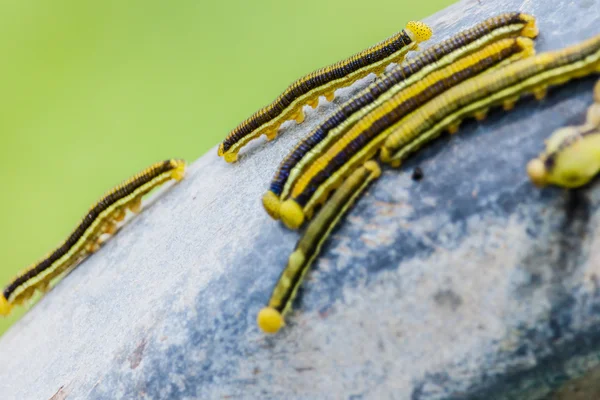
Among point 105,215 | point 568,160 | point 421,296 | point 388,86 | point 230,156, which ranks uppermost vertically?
point 105,215

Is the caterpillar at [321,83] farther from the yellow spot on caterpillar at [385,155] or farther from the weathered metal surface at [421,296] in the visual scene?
the yellow spot on caterpillar at [385,155]

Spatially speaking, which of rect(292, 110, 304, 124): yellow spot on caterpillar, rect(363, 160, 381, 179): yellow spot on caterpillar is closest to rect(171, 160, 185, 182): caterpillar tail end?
rect(292, 110, 304, 124): yellow spot on caterpillar

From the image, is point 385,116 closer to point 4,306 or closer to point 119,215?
point 119,215

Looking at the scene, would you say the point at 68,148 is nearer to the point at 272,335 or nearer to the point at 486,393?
the point at 272,335

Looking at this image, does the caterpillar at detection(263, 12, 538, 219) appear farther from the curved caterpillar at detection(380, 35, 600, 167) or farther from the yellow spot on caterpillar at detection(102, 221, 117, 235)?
the yellow spot on caterpillar at detection(102, 221, 117, 235)

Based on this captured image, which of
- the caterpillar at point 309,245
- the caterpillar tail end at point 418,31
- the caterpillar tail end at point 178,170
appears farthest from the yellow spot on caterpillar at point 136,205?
the caterpillar tail end at point 418,31

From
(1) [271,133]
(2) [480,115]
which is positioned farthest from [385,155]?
(1) [271,133]

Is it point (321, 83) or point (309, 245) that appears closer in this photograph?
point (309, 245)
